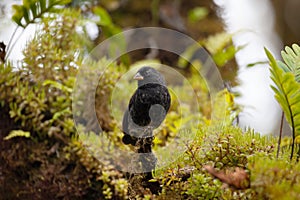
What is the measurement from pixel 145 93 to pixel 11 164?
483mm

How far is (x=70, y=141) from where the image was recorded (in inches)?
43.9

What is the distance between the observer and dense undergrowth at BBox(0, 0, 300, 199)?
78cm

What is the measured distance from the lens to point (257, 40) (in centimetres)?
207

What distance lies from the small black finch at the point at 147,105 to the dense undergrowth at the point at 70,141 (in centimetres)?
8

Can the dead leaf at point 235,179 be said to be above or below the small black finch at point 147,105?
below

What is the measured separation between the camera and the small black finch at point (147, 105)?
771mm

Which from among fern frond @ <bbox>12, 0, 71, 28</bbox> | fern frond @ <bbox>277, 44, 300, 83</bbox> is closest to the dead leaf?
fern frond @ <bbox>277, 44, 300, 83</bbox>

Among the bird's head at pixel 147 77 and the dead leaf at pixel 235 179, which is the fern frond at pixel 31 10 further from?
the dead leaf at pixel 235 179

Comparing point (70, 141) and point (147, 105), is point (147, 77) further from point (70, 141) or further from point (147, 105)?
point (70, 141)

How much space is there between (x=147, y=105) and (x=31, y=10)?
25.4 inches

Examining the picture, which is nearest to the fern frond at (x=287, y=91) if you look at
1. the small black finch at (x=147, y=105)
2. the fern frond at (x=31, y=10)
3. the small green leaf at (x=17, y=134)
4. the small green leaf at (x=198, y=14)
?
the small black finch at (x=147, y=105)

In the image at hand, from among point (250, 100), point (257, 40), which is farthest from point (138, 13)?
point (250, 100)

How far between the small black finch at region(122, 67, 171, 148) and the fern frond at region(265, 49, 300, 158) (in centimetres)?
21

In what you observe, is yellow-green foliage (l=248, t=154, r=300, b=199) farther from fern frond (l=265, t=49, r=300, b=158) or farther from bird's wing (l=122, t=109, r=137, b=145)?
bird's wing (l=122, t=109, r=137, b=145)
